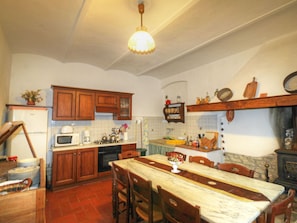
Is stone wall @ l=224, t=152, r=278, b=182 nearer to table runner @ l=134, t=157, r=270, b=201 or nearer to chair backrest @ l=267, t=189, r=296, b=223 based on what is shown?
table runner @ l=134, t=157, r=270, b=201

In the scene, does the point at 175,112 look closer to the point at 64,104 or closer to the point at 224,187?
the point at 64,104

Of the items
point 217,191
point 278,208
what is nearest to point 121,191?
point 217,191

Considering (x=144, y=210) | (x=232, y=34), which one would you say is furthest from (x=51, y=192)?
(x=232, y=34)

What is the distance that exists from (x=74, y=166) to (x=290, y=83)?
4.12 meters

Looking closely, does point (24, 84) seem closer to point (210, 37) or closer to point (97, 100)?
point (97, 100)

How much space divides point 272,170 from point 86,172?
3.51m

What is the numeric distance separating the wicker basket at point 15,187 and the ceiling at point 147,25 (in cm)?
190

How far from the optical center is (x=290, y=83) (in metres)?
2.46

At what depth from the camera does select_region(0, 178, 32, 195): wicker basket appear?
1016mm

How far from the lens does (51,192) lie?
3.10m

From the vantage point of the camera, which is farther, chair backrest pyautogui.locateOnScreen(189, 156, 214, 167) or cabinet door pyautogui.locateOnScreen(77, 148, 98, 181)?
cabinet door pyautogui.locateOnScreen(77, 148, 98, 181)

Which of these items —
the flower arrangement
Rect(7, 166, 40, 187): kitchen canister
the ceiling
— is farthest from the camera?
the flower arrangement

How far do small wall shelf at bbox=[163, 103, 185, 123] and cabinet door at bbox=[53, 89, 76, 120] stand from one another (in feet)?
8.50

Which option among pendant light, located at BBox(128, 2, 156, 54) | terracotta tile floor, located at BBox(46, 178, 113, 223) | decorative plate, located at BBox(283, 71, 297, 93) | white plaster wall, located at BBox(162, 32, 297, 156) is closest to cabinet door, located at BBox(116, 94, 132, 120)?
terracotta tile floor, located at BBox(46, 178, 113, 223)
